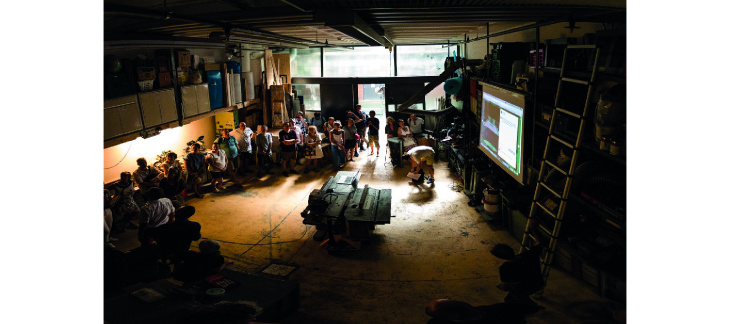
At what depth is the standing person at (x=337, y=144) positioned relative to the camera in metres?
11.8

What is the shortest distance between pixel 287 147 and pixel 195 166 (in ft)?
7.53

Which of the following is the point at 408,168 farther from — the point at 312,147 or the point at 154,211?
the point at 154,211

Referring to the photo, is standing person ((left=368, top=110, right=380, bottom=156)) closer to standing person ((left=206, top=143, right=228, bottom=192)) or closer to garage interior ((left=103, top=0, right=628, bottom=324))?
garage interior ((left=103, top=0, right=628, bottom=324))

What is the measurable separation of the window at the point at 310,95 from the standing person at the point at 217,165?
18.9 feet

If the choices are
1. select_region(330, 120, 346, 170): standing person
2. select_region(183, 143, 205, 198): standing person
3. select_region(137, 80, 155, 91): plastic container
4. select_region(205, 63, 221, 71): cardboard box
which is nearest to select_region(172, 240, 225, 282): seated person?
select_region(137, 80, 155, 91): plastic container

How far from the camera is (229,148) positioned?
10547 millimetres

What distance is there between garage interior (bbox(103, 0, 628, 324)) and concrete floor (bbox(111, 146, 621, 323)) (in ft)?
0.10

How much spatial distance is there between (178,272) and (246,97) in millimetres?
7787

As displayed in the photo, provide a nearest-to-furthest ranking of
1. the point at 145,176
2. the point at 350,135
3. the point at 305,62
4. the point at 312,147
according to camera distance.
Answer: the point at 145,176
the point at 312,147
the point at 350,135
the point at 305,62

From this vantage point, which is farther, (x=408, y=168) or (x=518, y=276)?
(x=408, y=168)

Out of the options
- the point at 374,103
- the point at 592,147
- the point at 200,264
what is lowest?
the point at 200,264

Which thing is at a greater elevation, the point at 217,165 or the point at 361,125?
the point at 361,125

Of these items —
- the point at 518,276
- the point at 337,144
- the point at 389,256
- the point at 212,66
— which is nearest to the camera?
the point at 518,276

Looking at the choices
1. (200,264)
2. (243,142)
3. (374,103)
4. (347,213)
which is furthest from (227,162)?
(374,103)
